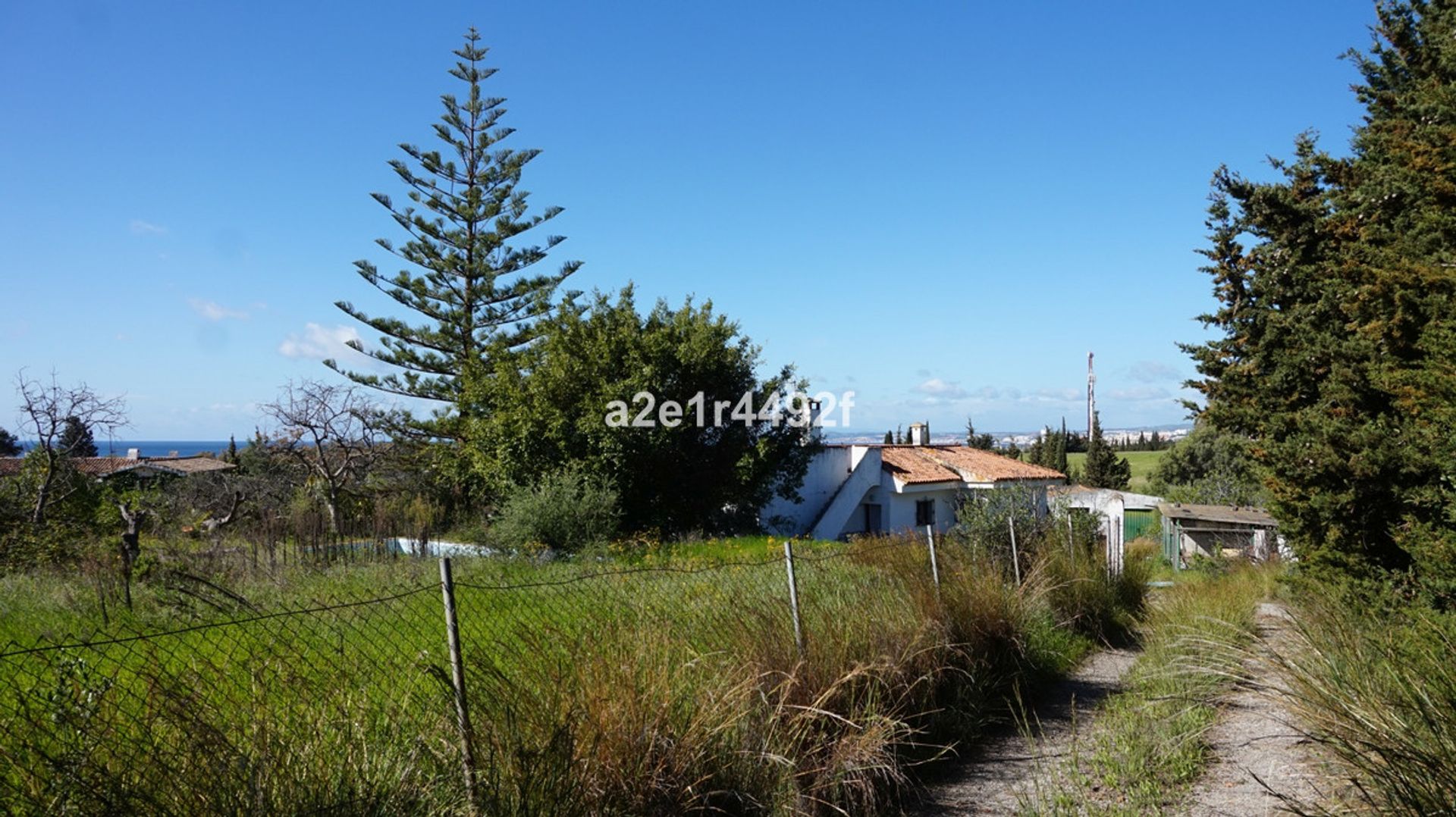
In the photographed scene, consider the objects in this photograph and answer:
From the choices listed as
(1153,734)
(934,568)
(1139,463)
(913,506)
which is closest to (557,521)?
(934,568)

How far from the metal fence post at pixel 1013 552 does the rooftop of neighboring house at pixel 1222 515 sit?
38.9ft

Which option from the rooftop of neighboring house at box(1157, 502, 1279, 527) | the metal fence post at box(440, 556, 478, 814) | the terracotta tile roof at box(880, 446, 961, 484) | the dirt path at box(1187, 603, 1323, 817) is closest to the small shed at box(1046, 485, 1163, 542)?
the rooftop of neighboring house at box(1157, 502, 1279, 527)

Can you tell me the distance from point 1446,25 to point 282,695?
9.97m

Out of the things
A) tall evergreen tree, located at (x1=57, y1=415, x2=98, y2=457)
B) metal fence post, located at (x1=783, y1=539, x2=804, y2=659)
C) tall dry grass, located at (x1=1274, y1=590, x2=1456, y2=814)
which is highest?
tall evergreen tree, located at (x1=57, y1=415, x2=98, y2=457)

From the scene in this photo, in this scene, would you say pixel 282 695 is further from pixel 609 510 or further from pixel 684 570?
pixel 609 510

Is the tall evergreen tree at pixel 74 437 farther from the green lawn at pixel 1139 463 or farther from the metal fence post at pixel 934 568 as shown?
the green lawn at pixel 1139 463

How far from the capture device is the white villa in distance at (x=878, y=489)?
81.6 ft

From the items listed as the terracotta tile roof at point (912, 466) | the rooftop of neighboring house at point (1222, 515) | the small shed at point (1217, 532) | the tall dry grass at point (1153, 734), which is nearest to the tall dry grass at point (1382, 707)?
the tall dry grass at point (1153, 734)

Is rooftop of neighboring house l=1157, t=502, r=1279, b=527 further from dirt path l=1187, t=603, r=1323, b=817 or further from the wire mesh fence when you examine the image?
the wire mesh fence

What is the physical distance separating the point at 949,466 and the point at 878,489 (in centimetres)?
414

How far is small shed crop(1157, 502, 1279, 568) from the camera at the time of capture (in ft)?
62.8

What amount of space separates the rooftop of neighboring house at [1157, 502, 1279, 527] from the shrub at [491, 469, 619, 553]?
1434 centimetres

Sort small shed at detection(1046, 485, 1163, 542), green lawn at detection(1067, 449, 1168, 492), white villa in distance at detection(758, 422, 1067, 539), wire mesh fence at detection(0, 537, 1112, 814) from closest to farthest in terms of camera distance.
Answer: wire mesh fence at detection(0, 537, 1112, 814)
white villa in distance at detection(758, 422, 1067, 539)
small shed at detection(1046, 485, 1163, 542)
green lawn at detection(1067, 449, 1168, 492)

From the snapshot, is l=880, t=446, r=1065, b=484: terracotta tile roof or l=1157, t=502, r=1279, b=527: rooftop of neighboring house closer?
l=1157, t=502, r=1279, b=527: rooftop of neighboring house
